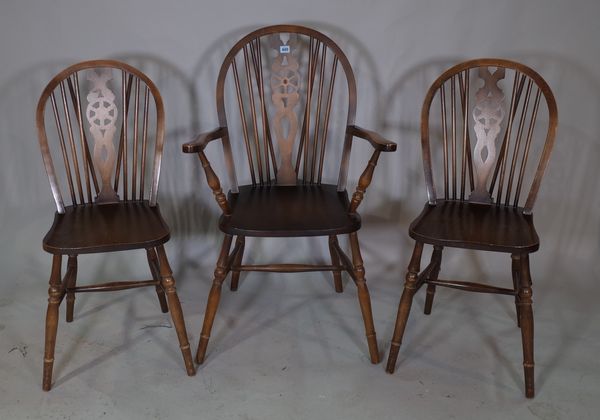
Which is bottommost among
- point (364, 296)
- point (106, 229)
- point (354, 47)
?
point (364, 296)

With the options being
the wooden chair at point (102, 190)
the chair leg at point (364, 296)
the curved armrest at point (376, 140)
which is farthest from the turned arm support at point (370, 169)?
Answer: the wooden chair at point (102, 190)

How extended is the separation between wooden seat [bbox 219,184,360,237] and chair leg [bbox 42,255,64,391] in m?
0.52

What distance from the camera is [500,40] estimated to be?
244cm

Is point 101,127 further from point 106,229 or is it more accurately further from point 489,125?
point 489,125

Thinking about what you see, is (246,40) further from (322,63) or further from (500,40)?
(500,40)

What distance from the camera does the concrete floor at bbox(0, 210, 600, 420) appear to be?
1.86 m

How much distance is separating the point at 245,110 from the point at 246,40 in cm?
35

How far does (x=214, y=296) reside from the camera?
203cm

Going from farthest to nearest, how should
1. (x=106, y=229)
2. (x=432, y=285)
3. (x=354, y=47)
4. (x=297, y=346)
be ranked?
(x=354, y=47) → (x=432, y=285) → (x=297, y=346) → (x=106, y=229)

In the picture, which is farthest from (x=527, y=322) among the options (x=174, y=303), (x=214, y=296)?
(x=174, y=303)

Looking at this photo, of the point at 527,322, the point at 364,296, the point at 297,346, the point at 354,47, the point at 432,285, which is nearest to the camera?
the point at 527,322

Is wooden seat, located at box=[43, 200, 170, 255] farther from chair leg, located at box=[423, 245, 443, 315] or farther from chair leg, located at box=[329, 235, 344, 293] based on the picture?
chair leg, located at box=[423, 245, 443, 315]

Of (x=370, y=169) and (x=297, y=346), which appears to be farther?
(x=297, y=346)

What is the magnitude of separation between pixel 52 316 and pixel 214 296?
19.6 inches
